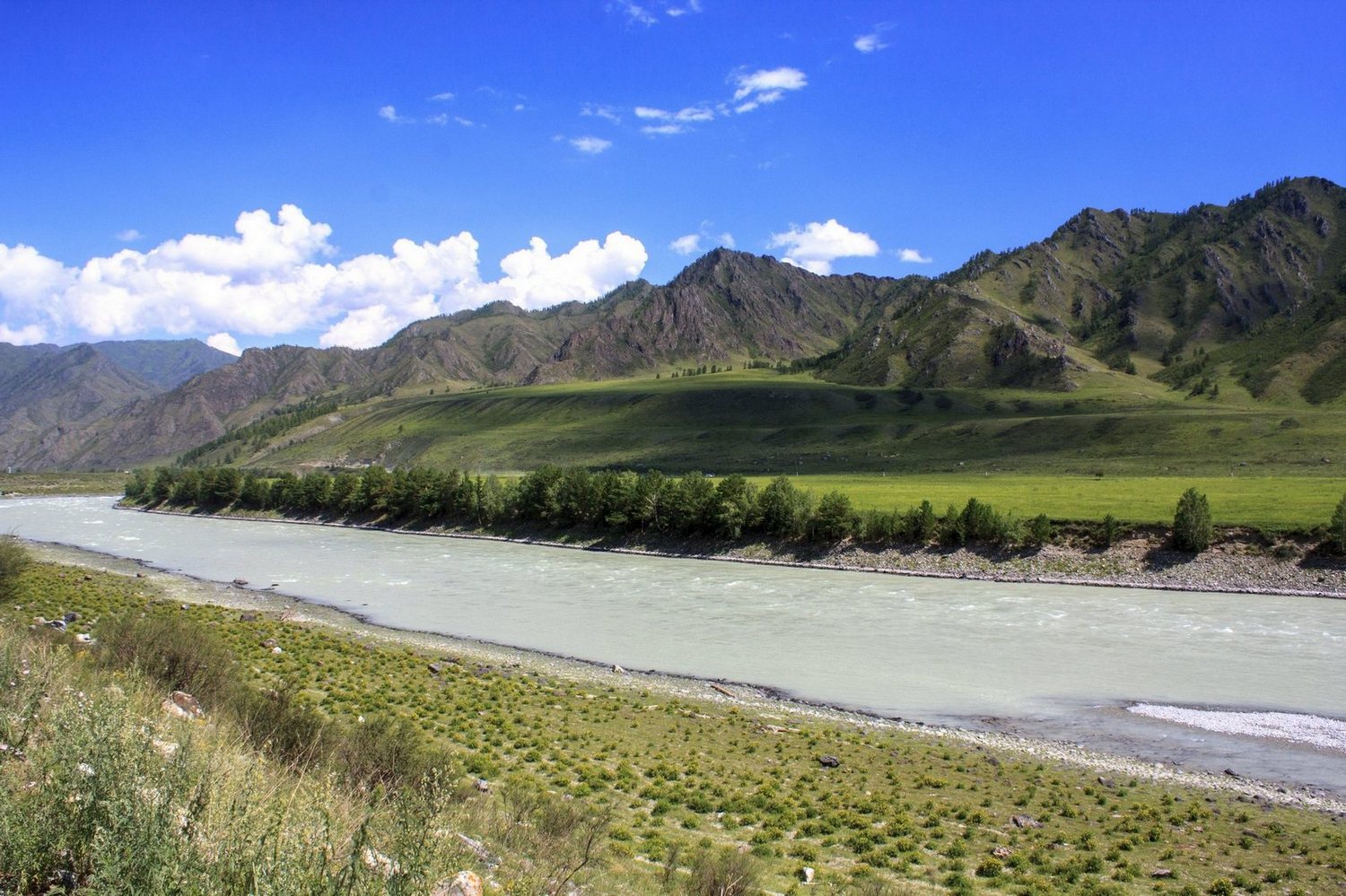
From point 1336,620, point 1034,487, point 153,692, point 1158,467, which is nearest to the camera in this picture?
point 153,692

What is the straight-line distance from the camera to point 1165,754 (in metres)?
23.4

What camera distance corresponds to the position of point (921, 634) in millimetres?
41188

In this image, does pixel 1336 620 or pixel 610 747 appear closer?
pixel 610 747

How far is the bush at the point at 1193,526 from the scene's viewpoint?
5697cm

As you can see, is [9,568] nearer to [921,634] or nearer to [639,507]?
[921,634]

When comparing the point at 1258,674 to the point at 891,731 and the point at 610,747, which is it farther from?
the point at 610,747

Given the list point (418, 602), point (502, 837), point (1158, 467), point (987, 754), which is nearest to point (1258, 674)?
point (987, 754)

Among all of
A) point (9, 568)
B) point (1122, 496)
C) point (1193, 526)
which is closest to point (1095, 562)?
point (1193, 526)

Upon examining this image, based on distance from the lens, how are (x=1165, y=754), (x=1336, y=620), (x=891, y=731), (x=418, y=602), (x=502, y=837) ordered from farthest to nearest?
(x=418, y=602) < (x=1336, y=620) < (x=891, y=731) < (x=1165, y=754) < (x=502, y=837)

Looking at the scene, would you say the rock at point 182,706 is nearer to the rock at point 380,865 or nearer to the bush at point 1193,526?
the rock at point 380,865

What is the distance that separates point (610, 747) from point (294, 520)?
108304 millimetres

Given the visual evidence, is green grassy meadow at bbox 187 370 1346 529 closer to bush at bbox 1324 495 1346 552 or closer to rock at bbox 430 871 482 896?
bush at bbox 1324 495 1346 552

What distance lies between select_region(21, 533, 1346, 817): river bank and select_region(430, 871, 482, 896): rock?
18.2 m

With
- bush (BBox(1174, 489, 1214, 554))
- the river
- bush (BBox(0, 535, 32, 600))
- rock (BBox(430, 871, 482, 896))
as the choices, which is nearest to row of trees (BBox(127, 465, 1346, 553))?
bush (BBox(1174, 489, 1214, 554))
